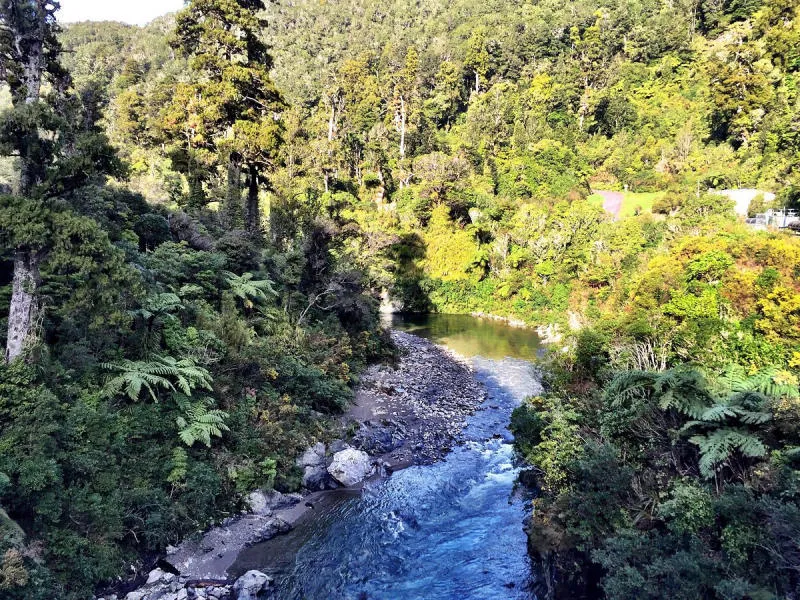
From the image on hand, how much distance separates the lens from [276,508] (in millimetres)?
12039

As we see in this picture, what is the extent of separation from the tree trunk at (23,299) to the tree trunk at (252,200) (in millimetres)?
12549

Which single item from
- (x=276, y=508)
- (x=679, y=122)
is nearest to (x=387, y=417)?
(x=276, y=508)

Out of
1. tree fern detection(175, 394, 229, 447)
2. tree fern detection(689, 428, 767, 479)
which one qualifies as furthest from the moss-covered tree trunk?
tree fern detection(689, 428, 767, 479)

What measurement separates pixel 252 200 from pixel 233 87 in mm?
4871

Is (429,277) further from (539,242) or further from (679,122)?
(679,122)

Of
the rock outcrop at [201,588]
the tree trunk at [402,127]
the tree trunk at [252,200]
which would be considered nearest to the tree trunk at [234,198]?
the tree trunk at [252,200]

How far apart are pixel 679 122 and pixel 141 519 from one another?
183 ft

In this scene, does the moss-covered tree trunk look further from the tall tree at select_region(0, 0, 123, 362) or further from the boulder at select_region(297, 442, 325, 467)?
the boulder at select_region(297, 442, 325, 467)

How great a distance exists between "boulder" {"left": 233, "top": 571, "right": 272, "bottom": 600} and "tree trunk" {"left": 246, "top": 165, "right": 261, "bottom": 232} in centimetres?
1556

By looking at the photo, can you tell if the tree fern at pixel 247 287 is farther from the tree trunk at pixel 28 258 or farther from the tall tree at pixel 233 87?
the tree trunk at pixel 28 258

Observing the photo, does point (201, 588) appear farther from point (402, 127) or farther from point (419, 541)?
point (402, 127)

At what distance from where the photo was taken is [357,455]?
1430 cm

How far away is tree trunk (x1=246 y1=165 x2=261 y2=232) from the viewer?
71.5ft

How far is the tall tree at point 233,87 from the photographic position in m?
20.0
